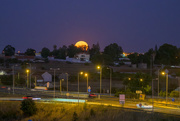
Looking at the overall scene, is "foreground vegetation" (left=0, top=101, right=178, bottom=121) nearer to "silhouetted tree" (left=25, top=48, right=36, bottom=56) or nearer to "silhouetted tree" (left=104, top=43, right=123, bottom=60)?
"silhouetted tree" (left=104, top=43, right=123, bottom=60)

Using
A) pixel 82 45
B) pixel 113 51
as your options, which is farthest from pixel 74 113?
pixel 82 45

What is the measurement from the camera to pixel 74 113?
18.9 meters

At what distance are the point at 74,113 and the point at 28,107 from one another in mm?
5606

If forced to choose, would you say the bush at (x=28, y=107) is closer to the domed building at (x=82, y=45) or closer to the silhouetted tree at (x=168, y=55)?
the silhouetted tree at (x=168, y=55)

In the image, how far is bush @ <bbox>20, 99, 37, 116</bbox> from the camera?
70.4ft

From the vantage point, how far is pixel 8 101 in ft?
79.4

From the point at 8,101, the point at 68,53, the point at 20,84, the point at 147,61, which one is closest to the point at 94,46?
the point at 68,53

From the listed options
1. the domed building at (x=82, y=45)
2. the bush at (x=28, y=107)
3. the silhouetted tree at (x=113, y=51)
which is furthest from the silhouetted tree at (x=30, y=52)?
the bush at (x=28, y=107)

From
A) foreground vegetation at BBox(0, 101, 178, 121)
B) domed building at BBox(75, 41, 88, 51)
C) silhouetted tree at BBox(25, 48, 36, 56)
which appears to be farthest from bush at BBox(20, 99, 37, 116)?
domed building at BBox(75, 41, 88, 51)

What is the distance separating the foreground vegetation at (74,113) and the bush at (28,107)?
0.41 m

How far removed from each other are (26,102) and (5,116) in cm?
332

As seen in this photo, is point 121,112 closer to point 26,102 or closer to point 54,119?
point 54,119

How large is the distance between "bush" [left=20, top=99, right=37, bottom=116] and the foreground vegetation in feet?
1.35

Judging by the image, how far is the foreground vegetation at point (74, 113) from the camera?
55.8 feet
